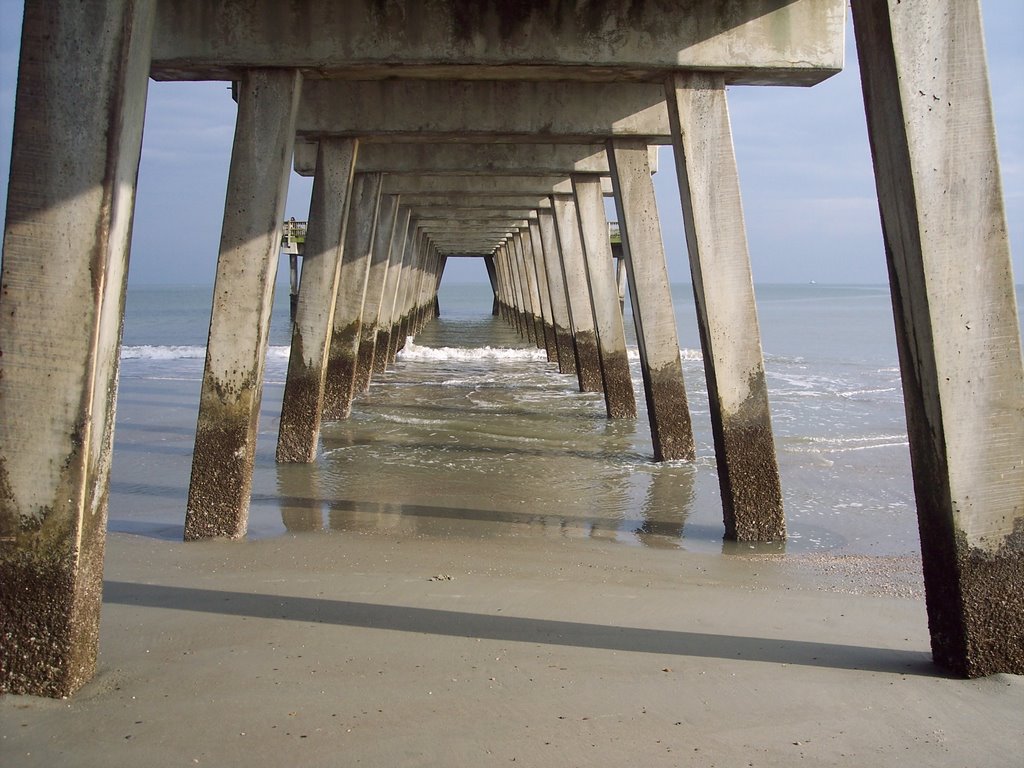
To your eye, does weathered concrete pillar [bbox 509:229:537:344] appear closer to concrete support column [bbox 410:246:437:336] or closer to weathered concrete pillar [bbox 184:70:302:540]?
concrete support column [bbox 410:246:437:336]

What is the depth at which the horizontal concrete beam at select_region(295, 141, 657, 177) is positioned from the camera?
11406 mm

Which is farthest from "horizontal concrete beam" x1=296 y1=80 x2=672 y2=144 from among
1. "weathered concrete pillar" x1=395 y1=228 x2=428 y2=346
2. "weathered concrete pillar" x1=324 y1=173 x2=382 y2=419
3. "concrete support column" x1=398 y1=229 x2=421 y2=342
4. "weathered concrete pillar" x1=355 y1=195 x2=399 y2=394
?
"concrete support column" x1=398 y1=229 x2=421 y2=342

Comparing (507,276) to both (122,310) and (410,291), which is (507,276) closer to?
(410,291)

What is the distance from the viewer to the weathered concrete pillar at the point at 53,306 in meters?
2.97

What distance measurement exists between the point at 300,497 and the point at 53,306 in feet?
14.5

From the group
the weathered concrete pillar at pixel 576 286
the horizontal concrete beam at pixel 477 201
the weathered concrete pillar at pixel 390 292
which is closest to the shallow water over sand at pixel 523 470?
the weathered concrete pillar at pixel 576 286

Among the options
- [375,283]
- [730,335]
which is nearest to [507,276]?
[375,283]

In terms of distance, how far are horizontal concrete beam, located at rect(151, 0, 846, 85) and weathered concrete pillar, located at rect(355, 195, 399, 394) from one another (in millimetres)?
8806

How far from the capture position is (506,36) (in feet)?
21.4

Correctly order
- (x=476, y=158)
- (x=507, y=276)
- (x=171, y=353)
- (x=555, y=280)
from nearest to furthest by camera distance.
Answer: (x=476, y=158), (x=555, y=280), (x=171, y=353), (x=507, y=276)

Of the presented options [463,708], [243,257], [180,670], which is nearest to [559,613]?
[463,708]

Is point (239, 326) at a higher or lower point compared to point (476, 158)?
lower

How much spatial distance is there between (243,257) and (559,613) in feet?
10.1

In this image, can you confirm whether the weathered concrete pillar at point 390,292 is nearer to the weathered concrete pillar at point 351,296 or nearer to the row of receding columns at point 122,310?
the weathered concrete pillar at point 351,296
